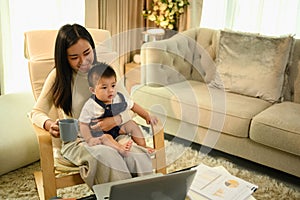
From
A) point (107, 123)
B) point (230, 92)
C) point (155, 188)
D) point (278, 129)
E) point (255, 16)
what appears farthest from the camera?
point (255, 16)

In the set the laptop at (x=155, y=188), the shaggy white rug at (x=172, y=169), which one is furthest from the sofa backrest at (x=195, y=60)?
the laptop at (x=155, y=188)

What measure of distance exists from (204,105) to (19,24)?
160cm

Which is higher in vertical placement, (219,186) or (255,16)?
(255,16)

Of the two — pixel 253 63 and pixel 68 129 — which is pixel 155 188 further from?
pixel 253 63

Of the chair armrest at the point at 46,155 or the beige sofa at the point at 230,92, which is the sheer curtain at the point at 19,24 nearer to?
the beige sofa at the point at 230,92

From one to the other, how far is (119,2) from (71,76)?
68.7 inches

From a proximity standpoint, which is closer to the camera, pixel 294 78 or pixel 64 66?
pixel 64 66

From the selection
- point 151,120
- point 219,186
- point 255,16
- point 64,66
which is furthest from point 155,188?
point 255,16

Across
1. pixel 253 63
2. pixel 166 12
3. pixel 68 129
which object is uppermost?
pixel 166 12

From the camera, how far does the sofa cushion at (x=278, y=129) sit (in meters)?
2.30

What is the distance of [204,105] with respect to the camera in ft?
8.69

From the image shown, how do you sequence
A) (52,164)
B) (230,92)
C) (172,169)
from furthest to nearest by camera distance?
(230,92), (172,169), (52,164)

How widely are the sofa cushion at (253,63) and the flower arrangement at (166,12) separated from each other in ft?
2.29

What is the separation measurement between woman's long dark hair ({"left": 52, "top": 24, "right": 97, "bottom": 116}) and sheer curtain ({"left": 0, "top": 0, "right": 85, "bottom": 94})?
116 cm
